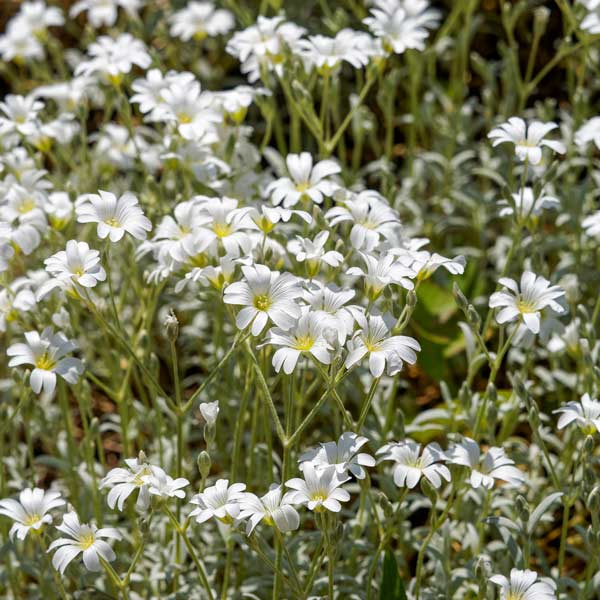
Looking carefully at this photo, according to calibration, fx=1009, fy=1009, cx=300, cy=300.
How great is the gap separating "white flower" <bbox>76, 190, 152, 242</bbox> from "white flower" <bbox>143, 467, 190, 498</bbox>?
0.78 meters

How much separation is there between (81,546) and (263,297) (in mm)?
926

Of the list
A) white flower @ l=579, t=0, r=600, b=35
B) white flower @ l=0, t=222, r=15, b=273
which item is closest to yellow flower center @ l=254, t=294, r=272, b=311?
white flower @ l=0, t=222, r=15, b=273

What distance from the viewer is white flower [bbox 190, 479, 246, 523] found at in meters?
2.90

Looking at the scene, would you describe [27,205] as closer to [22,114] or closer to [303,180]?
[22,114]

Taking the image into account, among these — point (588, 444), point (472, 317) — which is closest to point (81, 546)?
point (472, 317)

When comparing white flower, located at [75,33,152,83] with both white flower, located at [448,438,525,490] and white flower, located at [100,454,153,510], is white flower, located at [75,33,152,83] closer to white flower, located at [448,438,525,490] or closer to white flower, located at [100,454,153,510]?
white flower, located at [100,454,153,510]

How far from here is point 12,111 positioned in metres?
4.27

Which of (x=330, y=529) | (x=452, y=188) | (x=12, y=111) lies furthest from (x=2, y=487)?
(x=452, y=188)

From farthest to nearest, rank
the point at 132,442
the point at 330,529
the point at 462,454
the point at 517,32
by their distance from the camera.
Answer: the point at 517,32, the point at 132,442, the point at 462,454, the point at 330,529

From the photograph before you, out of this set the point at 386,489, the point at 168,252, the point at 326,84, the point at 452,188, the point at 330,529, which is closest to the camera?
the point at 330,529

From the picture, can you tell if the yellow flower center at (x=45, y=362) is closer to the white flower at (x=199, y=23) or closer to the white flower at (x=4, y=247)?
the white flower at (x=4, y=247)

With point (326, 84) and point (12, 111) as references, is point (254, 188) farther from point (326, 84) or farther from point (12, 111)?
point (12, 111)

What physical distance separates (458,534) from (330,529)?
1.10m

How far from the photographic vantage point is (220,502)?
2.98m
